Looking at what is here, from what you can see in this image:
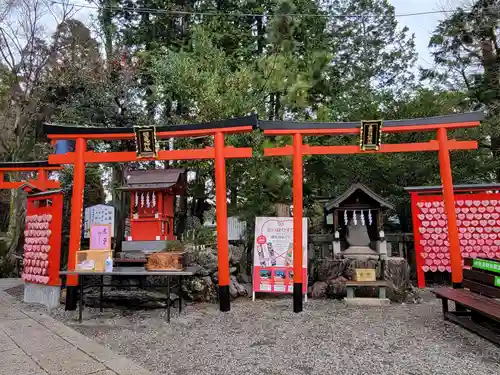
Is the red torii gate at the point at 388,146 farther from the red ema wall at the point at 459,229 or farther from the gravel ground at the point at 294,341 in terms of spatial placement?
the red ema wall at the point at 459,229

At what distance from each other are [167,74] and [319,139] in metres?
5.38

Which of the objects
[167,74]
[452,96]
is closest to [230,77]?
[167,74]

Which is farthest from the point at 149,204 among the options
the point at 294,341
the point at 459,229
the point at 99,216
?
the point at 459,229

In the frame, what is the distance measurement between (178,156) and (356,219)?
404 centimetres

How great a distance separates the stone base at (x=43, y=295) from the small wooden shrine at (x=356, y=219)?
5.60 metres

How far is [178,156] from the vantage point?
6820mm

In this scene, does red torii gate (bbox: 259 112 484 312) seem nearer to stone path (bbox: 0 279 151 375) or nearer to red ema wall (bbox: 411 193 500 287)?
red ema wall (bbox: 411 193 500 287)

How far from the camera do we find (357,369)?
3.59 m

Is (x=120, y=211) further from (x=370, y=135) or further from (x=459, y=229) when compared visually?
(x=459, y=229)

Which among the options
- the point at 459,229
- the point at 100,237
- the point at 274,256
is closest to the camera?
the point at 100,237

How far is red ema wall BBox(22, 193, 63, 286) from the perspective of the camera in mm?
6875

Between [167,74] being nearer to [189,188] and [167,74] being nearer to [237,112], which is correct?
[237,112]

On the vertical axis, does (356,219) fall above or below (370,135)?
below

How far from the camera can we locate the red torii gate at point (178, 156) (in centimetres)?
645
